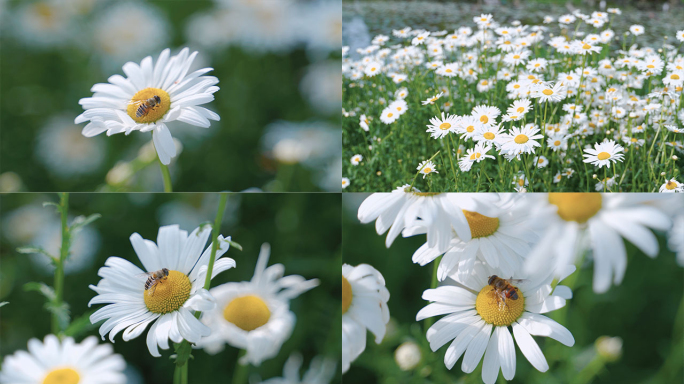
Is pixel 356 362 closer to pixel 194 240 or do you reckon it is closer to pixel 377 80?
pixel 194 240

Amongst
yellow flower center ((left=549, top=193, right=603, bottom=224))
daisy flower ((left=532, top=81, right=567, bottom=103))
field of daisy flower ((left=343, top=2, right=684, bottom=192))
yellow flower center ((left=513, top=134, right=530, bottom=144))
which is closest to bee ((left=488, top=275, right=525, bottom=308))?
yellow flower center ((left=549, top=193, right=603, bottom=224))

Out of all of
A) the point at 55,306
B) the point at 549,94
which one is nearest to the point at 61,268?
the point at 55,306

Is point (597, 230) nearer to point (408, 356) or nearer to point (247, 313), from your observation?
point (408, 356)

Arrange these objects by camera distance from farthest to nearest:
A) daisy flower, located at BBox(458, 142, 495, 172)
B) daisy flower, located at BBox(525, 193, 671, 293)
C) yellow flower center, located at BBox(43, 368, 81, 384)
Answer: daisy flower, located at BBox(458, 142, 495, 172)
yellow flower center, located at BBox(43, 368, 81, 384)
daisy flower, located at BBox(525, 193, 671, 293)

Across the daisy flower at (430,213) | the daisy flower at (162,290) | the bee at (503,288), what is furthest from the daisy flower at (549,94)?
the daisy flower at (162,290)

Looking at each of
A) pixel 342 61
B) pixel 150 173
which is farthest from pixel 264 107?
pixel 150 173

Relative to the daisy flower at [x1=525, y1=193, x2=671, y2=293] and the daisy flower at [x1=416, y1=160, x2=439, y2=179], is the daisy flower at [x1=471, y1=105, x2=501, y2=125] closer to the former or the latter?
the daisy flower at [x1=416, y1=160, x2=439, y2=179]

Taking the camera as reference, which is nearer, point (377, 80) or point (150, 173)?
point (150, 173)
